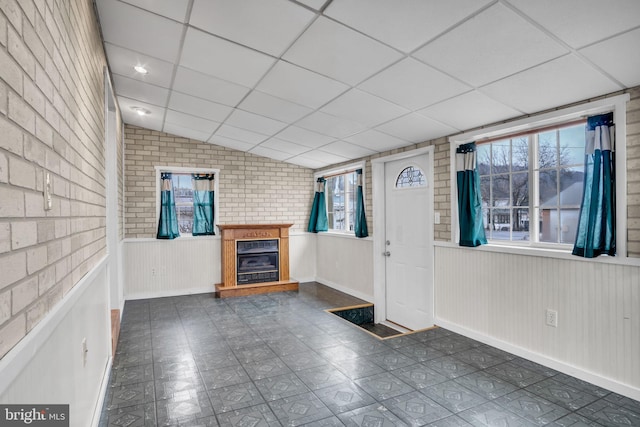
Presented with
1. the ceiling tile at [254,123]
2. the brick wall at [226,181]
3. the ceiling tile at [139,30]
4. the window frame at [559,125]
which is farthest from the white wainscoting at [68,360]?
the window frame at [559,125]

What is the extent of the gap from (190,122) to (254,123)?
1.09 metres

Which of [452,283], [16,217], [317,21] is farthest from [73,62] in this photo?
[452,283]

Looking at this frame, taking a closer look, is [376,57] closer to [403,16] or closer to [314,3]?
[403,16]

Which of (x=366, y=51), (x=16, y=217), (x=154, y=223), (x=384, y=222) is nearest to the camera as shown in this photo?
(x=16, y=217)

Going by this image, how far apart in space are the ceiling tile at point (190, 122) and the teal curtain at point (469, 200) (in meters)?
3.25

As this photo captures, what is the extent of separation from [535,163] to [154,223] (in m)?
5.37

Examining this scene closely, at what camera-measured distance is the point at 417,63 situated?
2.57 metres

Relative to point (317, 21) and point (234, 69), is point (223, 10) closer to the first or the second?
point (317, 21)

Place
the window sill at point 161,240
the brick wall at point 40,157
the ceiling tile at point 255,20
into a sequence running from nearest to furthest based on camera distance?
the brick wall at point 40,157, the ceiling tile at point 255,20, the window sill at point 161,240

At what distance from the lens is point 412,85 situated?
9.54 ft

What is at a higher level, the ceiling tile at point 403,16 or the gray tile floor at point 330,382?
the ceiling tile at point 403,16

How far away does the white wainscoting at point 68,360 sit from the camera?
0.97 metres

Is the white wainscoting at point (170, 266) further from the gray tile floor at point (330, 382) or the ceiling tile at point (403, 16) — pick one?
the ceiling tile at point (403, 16)

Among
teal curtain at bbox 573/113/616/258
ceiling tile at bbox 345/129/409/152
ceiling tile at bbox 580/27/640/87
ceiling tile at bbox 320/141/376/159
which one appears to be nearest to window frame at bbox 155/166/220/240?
ceiling tile at bbox 320/141/376/159
